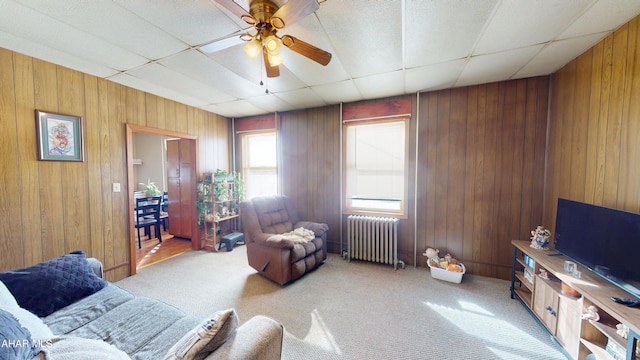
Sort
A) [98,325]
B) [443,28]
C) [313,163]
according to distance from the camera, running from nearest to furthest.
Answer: [98,325], [443,28], [313,163]

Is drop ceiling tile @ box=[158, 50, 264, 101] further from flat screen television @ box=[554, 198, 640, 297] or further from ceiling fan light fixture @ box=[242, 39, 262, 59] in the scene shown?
flat screen television @ box=[554, 198, 640, 297]

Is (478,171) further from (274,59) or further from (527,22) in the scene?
(274,59)

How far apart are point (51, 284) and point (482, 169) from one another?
14.1 feet

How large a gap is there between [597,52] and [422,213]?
7.34 feet

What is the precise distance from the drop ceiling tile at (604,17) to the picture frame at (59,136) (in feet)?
15.5

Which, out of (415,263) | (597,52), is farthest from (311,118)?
(597,52)

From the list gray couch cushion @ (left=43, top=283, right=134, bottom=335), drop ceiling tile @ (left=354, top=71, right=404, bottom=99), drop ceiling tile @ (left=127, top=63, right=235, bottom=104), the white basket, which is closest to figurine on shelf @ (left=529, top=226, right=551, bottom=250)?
the white basket

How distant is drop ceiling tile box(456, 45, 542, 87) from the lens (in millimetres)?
2090

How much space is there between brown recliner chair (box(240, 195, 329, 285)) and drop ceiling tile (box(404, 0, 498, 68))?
7.89 feet

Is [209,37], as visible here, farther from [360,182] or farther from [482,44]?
[360,182]

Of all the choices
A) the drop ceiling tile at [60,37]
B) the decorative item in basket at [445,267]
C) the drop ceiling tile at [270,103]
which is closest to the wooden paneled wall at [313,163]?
the drop ceiling tile at [270,103]

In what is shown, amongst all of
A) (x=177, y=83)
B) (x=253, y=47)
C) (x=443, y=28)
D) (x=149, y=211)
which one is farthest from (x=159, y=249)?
(x=443, y=28)

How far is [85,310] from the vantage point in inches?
58.3

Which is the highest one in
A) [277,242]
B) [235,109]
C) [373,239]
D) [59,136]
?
[235,109]
